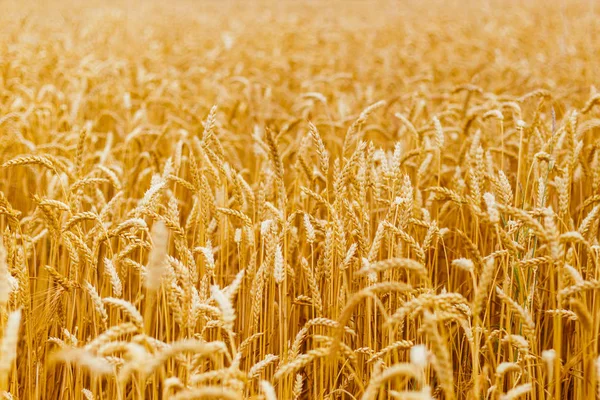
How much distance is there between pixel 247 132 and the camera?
13.5 feet

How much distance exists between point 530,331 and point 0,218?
2056 millimetres

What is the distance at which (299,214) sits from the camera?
2.48 meters

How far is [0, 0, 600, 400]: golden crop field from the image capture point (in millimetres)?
1483

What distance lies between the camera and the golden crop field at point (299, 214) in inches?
58.4

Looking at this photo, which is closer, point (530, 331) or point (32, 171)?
point (530, 331)

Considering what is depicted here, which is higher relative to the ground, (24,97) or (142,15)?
(142,15)

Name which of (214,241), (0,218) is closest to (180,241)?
(214,241)

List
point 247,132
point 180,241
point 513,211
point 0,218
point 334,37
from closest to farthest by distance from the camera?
1. point 513,211
2. point 180,241
3. point 0,218
4. point 247,132
5. point 334,37

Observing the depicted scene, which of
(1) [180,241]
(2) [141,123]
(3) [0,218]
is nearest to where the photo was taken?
(1) [180,241]

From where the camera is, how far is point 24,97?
380 cm

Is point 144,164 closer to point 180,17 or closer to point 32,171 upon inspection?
point 32,171

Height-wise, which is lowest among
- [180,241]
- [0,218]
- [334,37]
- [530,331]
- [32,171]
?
[530,331]

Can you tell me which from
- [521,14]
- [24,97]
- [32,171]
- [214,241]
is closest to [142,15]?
[521,14]

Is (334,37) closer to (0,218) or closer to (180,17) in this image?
(180,17)
